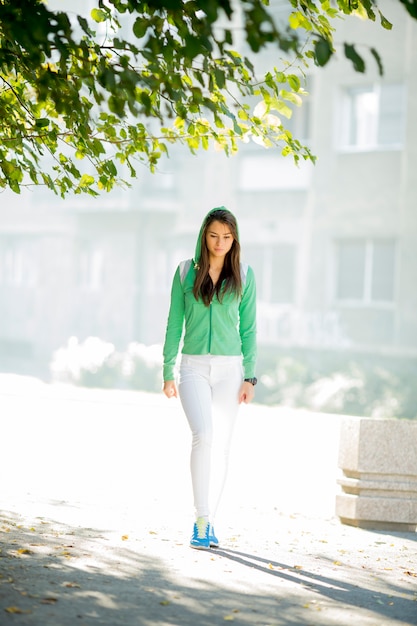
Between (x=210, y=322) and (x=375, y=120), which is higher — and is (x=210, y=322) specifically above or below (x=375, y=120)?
below

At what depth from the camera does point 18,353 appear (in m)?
36.4

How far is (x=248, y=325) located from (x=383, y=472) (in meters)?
2.39

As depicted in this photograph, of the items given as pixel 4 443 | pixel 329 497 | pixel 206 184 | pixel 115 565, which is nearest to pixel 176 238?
pixel 206 184

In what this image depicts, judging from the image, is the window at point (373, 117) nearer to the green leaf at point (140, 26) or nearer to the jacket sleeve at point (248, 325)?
the jacket sleeve at point (248, 325)

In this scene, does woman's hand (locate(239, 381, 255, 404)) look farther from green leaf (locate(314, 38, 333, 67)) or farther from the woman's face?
green leaf (locate(314, 38, 333, 67))

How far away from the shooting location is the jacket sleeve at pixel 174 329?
7145mm

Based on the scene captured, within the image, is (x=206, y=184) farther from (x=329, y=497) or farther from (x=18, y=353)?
(x=329, y=497)

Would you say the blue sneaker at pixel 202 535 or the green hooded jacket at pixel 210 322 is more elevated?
the green hooded jacket at pixel 210 322

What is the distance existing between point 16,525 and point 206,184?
24.7 m

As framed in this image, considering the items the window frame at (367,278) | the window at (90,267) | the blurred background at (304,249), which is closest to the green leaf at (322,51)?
the blurred background at (304,249)

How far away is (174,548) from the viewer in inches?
280

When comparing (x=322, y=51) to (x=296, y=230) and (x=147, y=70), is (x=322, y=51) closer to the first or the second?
(x=147, y=70)

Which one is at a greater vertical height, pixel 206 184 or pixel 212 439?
pixel 206 184

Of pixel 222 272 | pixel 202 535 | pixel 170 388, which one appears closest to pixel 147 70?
pixel 222 272
